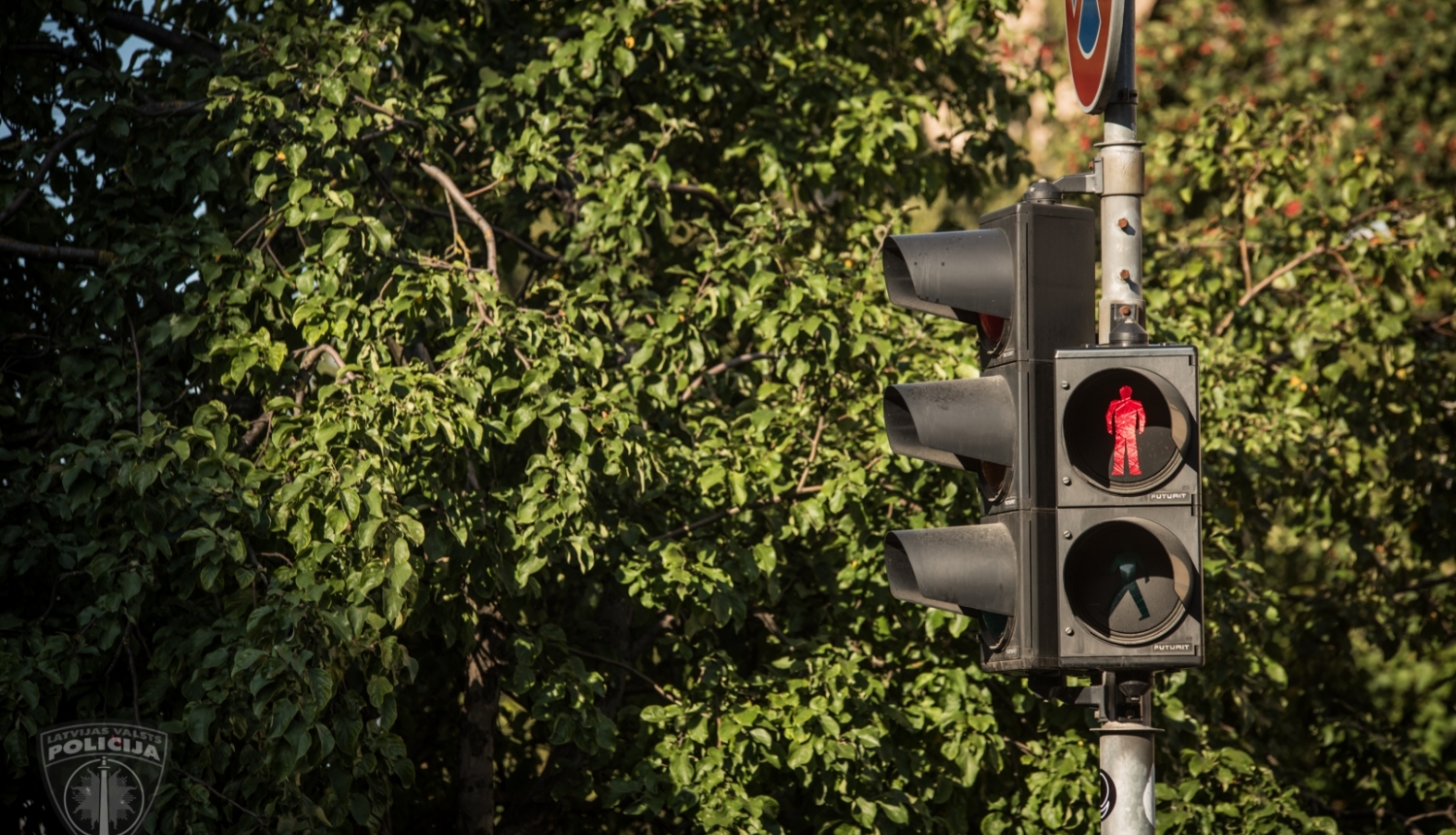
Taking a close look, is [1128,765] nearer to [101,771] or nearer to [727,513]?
[727,513]

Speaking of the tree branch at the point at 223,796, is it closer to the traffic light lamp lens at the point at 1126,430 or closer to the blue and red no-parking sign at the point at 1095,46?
the traffic light lamp lens at the point at 1126,430

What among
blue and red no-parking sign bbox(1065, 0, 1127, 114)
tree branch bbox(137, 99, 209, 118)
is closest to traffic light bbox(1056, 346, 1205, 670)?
blue and red no-parking sign bbox(1065, 0, 1127, 114)

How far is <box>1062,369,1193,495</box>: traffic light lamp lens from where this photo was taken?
3326mm

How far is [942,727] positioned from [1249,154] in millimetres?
4304

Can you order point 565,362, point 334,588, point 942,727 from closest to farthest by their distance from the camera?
point 334,588 → point 565,362 → point 942,727

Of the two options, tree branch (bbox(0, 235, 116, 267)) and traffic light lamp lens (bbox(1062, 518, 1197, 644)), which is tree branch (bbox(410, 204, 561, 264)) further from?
traffic light lamp lens (bbox(1062, 518, 1197, 644))

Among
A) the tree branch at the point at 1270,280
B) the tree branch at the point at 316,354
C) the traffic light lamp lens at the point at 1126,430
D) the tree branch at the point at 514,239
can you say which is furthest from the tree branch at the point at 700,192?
the traffic light lamp lens at the point at 1126,430

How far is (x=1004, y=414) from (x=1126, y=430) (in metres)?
0.33

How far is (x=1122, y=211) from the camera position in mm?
3795

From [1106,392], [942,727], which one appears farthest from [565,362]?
[1106,392]

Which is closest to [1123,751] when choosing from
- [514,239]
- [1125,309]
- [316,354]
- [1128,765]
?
[1128,765]

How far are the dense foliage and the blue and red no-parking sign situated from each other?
2.45m

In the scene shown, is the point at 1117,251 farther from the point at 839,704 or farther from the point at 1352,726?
the point at 1352,726

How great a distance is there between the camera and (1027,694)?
6637mm
